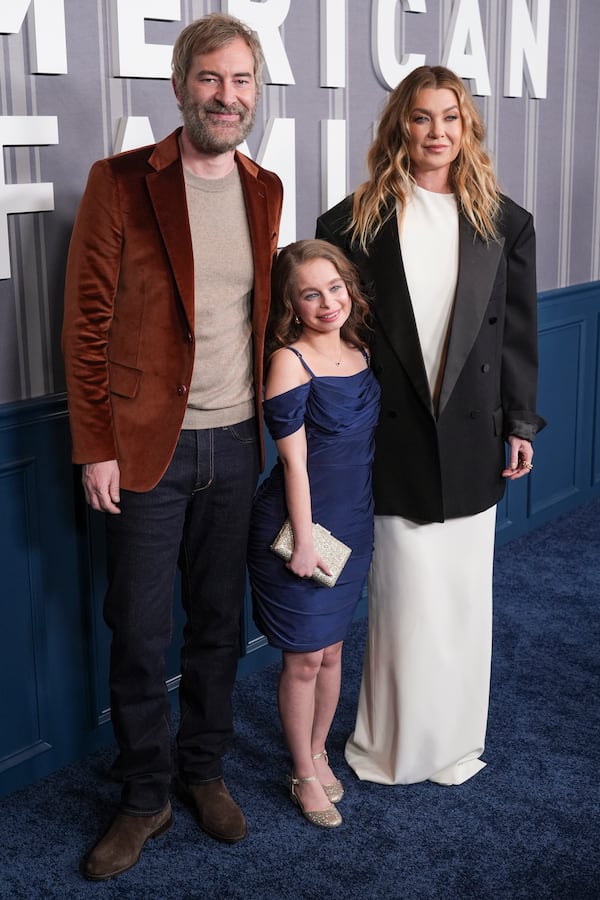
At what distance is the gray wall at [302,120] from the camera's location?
2484mm

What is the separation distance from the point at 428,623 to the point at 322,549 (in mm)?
380

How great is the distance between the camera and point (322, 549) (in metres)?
2.36

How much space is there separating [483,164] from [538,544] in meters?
2.29

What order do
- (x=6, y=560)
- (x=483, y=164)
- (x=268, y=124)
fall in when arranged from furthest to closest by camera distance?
(x=268, y=124), (x=6, y=560), (x=483, y=164)

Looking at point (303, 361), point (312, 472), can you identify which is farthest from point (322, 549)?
point (303, 361)

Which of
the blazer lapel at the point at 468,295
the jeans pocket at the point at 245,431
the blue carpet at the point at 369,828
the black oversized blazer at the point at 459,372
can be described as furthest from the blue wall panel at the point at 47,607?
the blazer lapel at the point at 468,295

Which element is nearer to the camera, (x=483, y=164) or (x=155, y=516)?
(x=155, y=516)

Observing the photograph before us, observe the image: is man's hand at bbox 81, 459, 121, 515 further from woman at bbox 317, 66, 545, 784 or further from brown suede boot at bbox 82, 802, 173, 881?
brown suede boot at bbox 82, 802, 173, 881

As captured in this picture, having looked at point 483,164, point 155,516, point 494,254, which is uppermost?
point 483,164

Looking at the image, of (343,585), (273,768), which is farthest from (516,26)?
(273,768)

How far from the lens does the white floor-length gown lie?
243cm

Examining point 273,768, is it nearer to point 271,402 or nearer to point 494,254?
point 271,402

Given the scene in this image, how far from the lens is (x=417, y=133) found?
235 cm

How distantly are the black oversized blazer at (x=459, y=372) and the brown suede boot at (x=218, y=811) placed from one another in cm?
75
